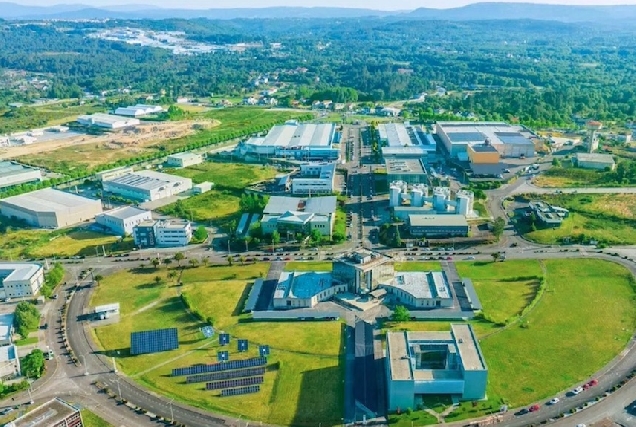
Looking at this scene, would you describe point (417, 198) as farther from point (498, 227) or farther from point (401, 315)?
point (401, 315)

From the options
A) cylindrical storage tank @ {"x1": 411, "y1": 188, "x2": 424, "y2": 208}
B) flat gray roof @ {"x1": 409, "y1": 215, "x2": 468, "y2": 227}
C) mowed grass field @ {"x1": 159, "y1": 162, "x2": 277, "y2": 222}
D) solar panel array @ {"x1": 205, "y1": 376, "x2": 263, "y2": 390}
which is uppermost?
cylindrical storage tank @ {"x1": 411, "y1": 188, "x2": 424, "y2": 208}

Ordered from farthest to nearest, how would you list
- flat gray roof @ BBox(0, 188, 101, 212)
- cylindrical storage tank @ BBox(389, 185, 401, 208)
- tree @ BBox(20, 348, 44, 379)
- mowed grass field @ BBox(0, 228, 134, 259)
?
1. cylindrical storage tank @ BBox(389, 185, 401, 208)
2. flat gray roof @ BBox(0, 188, 101, 212)
3. mowed grass field @ BBox(0, 228, 134, 259)
4. tree @ BBox(20, 348, 44, 379)

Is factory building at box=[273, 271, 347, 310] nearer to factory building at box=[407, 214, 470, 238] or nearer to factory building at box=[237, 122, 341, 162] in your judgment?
factory building at box=[407, 214, 470, 238]


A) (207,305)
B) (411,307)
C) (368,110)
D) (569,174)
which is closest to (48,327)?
(207,305)

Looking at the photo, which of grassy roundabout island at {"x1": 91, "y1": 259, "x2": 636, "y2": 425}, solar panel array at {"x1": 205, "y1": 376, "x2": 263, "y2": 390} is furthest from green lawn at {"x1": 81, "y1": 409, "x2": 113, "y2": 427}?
solar panel array at {"x1": 205, "y1": 376, "x2": 263, "y2": 390}

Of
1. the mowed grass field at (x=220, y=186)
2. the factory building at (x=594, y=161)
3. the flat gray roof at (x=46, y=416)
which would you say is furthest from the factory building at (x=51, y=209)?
the factory building at (x=594, y=161)

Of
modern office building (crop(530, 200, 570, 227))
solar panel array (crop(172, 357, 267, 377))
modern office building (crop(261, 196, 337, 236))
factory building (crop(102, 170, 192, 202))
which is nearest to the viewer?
solar panel array (crop(172, 357, 267, 377))

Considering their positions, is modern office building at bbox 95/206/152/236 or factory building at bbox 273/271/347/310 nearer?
factory building at bbox 273/271/347/310

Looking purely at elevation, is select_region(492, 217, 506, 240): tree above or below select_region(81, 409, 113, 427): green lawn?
above
